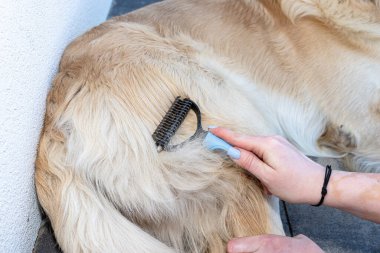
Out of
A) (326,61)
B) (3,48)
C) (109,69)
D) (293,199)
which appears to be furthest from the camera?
(326,61)

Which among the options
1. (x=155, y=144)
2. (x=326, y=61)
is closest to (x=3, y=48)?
(x=155, y=144)

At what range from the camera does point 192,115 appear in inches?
55.7

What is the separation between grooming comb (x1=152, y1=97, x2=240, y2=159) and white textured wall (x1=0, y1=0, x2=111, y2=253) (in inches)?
15.1

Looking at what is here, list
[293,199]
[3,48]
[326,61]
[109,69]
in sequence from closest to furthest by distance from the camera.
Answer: [3,48]
[293,199]
[109,69]
[326,61]

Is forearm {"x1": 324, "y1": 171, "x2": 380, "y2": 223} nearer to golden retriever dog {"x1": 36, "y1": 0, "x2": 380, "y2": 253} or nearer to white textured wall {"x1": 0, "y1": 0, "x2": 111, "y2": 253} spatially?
golden retriever dog {"x1": 36, "y1": 0, "x2": 380, "y2": 253}

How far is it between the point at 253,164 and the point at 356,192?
1.06ft

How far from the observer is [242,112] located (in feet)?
5.07

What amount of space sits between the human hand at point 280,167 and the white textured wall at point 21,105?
0.59 meters

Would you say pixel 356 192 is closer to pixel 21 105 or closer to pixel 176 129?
pixel 176 129

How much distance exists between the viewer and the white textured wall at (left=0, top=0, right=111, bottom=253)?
1.19 metres

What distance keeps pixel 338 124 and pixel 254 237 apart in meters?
0.81

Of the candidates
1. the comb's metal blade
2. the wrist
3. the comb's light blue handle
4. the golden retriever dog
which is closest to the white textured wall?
the golden retriever dog

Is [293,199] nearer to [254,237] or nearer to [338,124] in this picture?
[254,237]

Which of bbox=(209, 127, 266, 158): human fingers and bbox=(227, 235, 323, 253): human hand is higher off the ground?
bbox=(209, 127, 266, 158): human fingers
